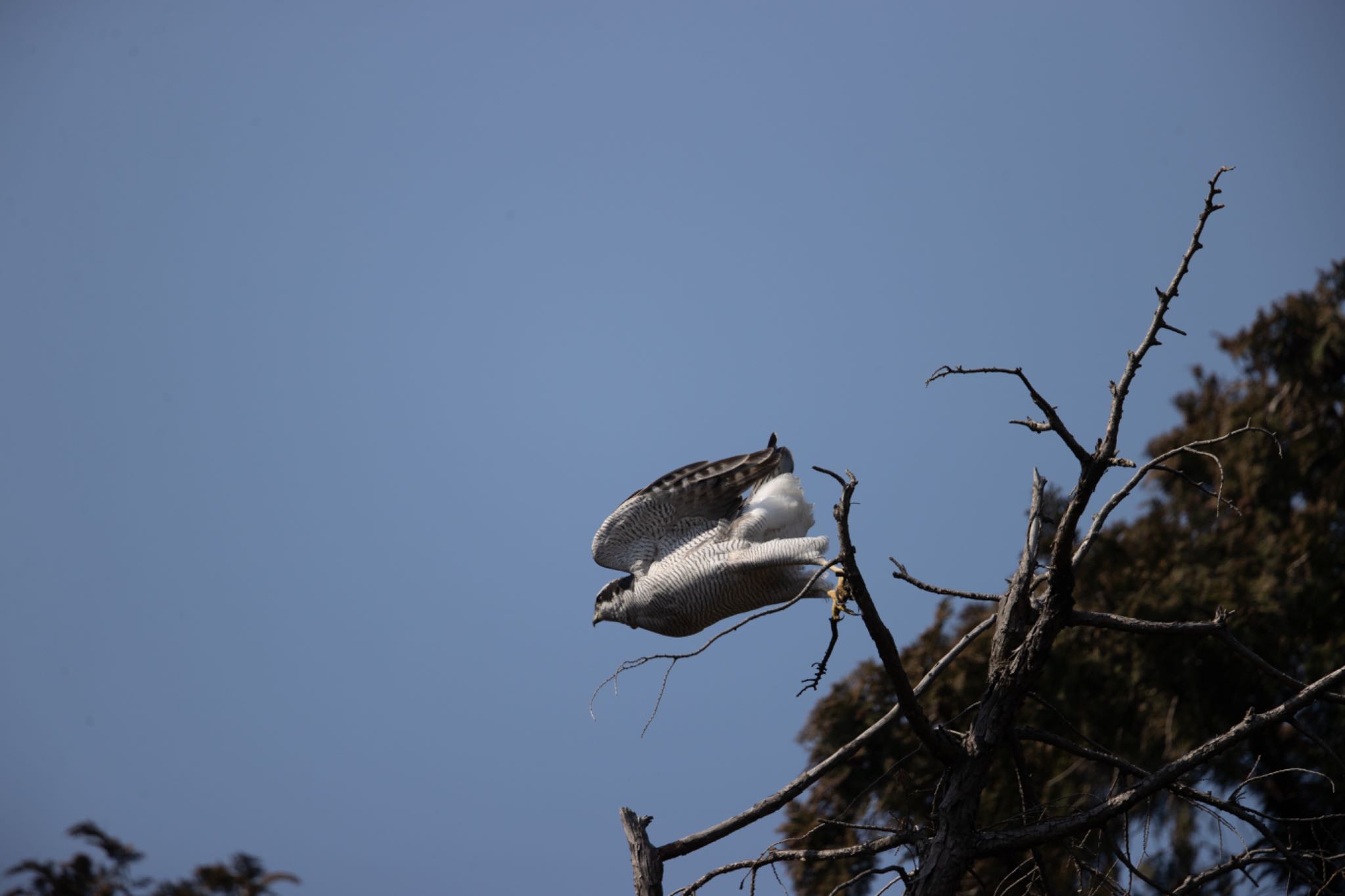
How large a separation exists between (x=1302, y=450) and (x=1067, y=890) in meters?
7.49

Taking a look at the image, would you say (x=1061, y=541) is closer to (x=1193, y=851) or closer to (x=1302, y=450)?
(x=1193, y=851)

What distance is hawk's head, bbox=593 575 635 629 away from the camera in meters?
7.34

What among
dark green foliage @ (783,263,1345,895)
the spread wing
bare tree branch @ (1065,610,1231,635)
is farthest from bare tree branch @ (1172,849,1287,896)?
dark green foliage @ (783,263,1345,895)

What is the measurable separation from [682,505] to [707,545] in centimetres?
42

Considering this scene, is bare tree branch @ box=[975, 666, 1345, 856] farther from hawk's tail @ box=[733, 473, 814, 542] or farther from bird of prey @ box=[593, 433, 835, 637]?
hawk's tail @ box=[733, 473, 814, 542]

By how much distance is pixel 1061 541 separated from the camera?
560 centimetres

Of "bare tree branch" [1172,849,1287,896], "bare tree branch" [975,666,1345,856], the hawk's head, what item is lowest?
"bare tree branch" [1172,849,1287,896]

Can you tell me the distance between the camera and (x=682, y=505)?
749cm

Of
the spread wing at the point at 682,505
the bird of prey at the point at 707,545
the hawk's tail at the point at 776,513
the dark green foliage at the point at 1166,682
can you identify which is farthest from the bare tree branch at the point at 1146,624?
the dark green foliage at the point at 1166,682

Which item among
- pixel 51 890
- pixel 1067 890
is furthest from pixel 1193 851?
pixel 51 890

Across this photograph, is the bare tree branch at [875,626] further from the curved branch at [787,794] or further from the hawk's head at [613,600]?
the hawk's head at [613,600]

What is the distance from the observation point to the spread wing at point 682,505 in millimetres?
7434

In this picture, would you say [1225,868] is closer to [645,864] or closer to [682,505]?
[645,864]

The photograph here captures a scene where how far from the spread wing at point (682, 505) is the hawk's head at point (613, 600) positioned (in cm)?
10
